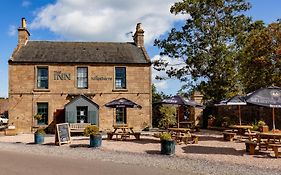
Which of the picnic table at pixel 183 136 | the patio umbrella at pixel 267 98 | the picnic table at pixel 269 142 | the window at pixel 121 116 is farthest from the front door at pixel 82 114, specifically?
the patio umbrella at pixel 267 98

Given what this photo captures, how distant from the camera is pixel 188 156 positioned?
1302 cm

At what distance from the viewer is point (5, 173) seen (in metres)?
9.69

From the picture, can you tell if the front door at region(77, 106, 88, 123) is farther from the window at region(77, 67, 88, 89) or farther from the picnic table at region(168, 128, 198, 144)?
the picnic table at region(168, 128, 198, 144)

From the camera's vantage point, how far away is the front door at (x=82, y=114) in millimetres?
26172

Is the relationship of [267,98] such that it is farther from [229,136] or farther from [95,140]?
[95,140]

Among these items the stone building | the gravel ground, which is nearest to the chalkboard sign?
the gravel ground

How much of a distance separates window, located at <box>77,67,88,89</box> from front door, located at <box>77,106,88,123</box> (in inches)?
81.5

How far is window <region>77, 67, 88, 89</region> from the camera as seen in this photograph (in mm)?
27484

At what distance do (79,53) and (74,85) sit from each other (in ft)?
9.84

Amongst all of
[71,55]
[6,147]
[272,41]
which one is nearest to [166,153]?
[6,147]

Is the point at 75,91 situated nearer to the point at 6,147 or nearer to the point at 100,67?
the point at 100,67

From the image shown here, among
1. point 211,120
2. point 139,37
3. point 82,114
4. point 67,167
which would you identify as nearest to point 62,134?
point 67,167

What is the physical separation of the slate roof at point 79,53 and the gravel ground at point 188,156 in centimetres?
1113

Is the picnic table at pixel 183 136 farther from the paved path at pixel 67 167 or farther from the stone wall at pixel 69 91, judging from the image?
the stone wall at pixel 69 91
